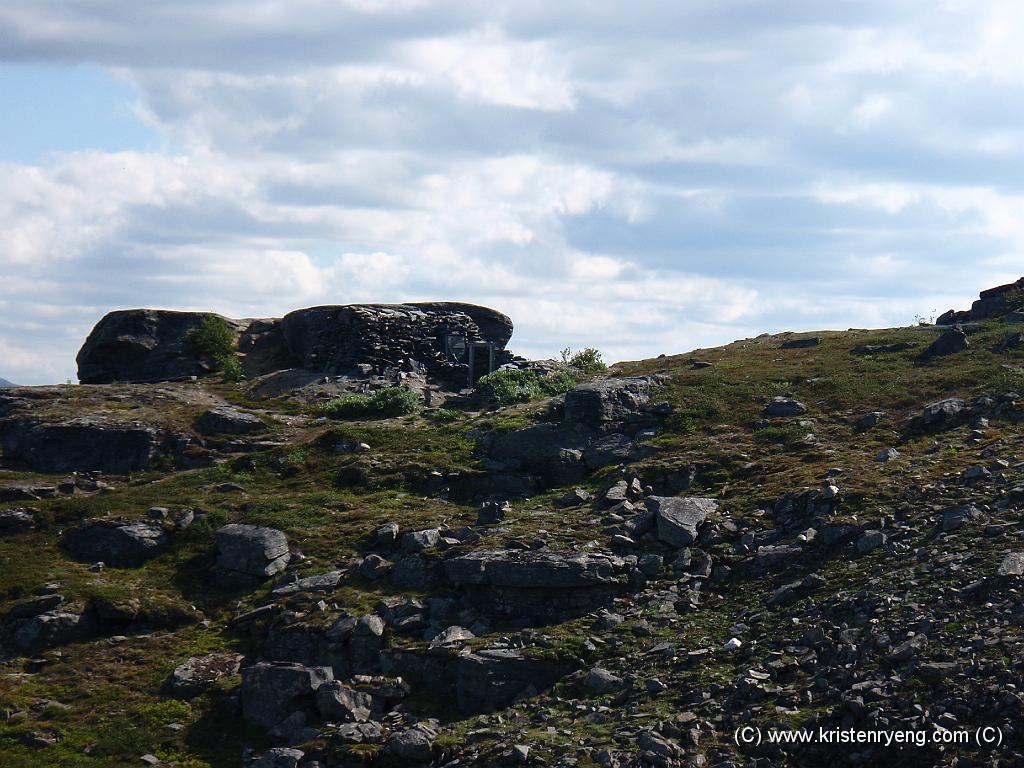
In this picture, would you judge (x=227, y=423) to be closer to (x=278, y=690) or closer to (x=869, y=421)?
(x=278, y=690)

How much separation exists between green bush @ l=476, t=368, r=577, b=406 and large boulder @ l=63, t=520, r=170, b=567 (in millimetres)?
15483

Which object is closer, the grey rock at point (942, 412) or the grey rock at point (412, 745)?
the grey rock at point (412, 745)

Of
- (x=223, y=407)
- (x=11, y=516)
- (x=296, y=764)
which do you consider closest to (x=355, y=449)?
(x=223, y=407)

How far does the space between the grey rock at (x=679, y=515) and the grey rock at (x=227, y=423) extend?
1596cm

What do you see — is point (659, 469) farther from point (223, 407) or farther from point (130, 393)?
point (130, 393)

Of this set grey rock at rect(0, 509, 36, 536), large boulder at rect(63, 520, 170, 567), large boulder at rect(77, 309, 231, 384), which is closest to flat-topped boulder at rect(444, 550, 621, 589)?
large boulder at rect(63, 520, 170, 567)

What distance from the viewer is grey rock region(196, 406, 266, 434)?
34312mm

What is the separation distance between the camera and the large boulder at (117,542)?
25.1m

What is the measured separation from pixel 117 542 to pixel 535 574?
11159 mm

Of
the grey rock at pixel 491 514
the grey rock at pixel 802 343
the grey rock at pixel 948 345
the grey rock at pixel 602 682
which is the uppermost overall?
the grey rock at pixel 802 343

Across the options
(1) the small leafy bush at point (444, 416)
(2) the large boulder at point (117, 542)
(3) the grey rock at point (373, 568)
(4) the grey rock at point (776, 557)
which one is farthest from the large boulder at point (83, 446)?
(4) the grey rock at point (776, 557)

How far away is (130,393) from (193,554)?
14.6m

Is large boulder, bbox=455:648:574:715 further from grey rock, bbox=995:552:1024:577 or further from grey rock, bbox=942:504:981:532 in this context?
grey rock, bbox=942:504:981:532

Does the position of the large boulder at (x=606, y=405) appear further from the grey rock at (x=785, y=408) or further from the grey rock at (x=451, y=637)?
the grey rock at (x=451, y=637)
